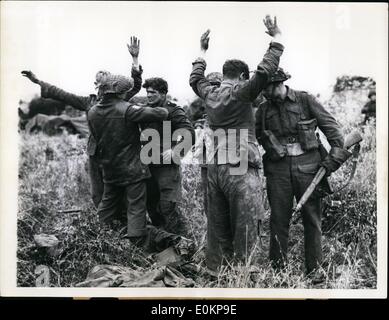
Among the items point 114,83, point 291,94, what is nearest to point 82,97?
point 114,83

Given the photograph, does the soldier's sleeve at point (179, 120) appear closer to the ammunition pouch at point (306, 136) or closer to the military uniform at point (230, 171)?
the military uniform at point (230, 171)

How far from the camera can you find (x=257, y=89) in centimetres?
813

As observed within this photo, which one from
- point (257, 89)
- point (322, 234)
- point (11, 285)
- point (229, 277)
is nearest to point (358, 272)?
point (322, 234)

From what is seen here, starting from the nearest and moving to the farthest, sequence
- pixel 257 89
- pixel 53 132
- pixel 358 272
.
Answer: pixel 257 89
pixel 358 272
pixel 53 132

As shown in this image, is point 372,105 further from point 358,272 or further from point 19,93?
point 19,93

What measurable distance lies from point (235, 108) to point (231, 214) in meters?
1.10

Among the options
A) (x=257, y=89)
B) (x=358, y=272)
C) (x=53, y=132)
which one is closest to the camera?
(x=257, y=89)

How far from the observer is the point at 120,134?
28.1 feet

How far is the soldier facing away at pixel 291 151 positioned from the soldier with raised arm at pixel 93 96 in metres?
1.41

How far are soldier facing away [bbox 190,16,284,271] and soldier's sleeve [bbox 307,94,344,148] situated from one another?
0.64 meters

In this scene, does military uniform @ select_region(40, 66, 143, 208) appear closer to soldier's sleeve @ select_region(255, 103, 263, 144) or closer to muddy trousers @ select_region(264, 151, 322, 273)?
soldier's sleeve @ select_region(255, 103, 263, 144)

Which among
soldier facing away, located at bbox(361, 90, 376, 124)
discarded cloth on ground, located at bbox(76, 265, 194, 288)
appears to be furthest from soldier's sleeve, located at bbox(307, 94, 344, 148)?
discarded cloth on ground, located at bbox(76, 265, 194, 288)

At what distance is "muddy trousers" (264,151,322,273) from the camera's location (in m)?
8.38

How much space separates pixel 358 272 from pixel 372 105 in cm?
185
